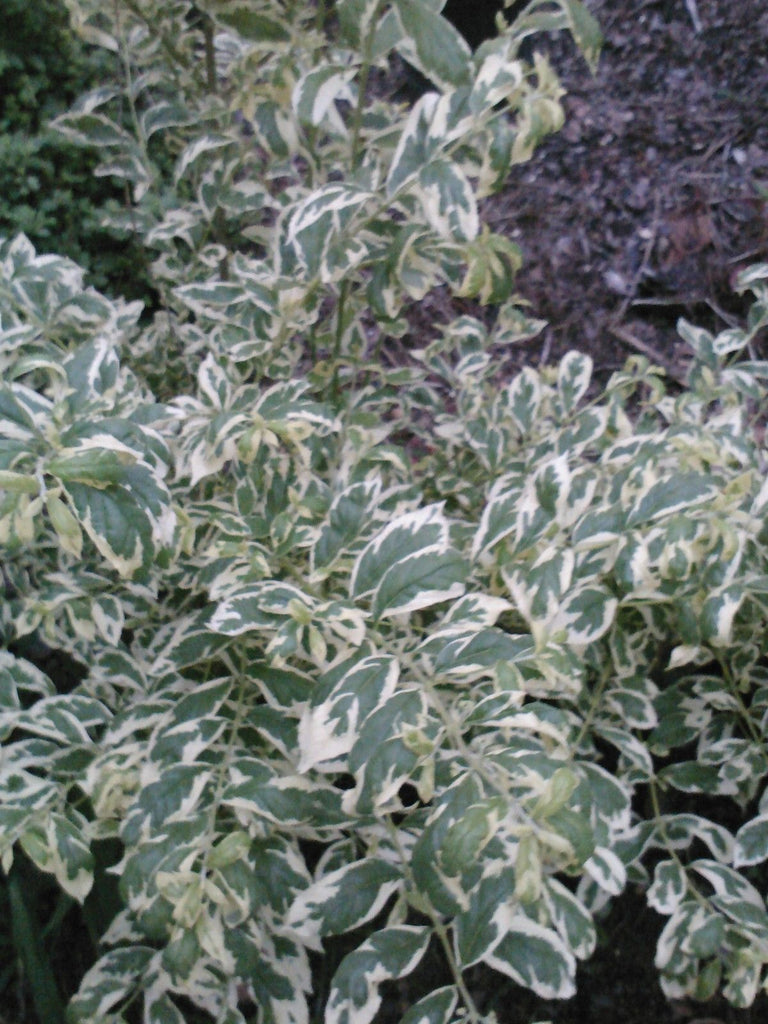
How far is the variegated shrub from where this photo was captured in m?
0.88

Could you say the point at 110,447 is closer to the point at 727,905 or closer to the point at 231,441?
the point at 231,441

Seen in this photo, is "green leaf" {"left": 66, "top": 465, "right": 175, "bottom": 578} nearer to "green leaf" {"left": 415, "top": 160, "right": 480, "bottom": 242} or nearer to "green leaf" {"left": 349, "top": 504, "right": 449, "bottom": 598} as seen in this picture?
"green leaf" {"left": 349, "top": 504, "right": 449, "bottom": 598}

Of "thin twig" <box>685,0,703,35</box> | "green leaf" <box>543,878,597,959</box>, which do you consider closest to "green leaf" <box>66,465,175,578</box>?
"green leaf" <box>543,878,597,959</box>

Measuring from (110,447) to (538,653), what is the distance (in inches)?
18.4

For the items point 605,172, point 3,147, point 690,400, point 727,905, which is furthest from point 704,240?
point 727,905

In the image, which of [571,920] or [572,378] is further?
[572,378]

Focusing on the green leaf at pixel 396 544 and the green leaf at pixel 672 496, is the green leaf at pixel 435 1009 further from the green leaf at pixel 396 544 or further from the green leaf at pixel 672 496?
the green leaf at pixel 672 496

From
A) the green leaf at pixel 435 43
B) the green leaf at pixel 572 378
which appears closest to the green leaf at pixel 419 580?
the green leaf at pixel 435 43

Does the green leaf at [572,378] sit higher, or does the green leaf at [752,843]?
the green leaf at [572,378]

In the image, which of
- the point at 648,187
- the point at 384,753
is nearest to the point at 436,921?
the point at 384,753

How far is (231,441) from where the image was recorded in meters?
1.07

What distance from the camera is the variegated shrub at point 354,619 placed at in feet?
2.89

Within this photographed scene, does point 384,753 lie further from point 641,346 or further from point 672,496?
point 641,346

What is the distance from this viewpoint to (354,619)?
0.91 m
